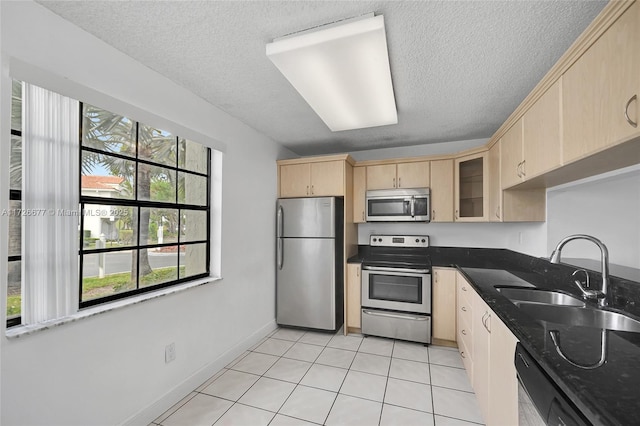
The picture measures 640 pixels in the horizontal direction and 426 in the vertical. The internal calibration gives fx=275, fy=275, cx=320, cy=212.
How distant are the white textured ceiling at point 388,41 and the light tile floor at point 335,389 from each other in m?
2.31

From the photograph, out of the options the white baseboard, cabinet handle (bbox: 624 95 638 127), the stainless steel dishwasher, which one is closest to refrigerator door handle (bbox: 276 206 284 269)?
the white baseboard

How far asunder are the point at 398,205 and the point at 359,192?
1.74 ft

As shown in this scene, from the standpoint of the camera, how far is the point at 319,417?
1834 millimetres

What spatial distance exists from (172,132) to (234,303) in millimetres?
1621

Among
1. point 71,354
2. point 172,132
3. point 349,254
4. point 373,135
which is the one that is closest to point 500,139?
point 373,135

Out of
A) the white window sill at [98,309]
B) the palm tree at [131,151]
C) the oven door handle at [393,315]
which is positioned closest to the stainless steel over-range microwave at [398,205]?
the oven door handle at [393,315]

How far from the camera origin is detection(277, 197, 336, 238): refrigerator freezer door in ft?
10.4

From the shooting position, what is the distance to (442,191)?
3209 mm

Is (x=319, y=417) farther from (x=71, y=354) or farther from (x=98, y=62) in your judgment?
(x=98, y=62)

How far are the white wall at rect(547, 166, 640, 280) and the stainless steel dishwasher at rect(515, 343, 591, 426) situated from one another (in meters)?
1.00

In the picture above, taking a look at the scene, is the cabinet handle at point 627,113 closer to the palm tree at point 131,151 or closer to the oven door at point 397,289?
the oven door at point 397,289

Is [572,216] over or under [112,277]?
over

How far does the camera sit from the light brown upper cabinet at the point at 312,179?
3281mm

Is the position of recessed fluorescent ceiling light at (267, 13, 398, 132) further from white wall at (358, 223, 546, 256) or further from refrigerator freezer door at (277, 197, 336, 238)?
white wall at (358, 223, 546, 256)
